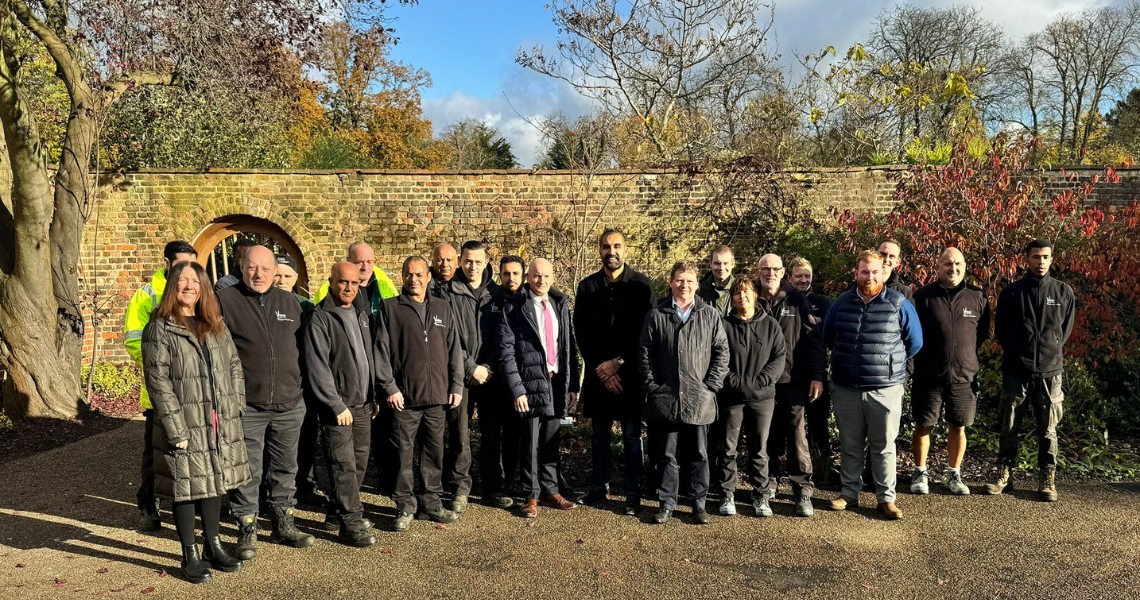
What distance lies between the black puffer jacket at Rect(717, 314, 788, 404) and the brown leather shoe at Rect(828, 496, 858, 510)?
2.88ft

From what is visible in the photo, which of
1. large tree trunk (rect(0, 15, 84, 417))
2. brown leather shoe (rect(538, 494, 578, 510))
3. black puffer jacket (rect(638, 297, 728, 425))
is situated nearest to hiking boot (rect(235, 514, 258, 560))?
brown leather shoe (rect(538, 494, 578, 510))

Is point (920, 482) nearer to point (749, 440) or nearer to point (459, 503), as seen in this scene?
point (749, 440)

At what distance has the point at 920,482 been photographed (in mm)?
5348

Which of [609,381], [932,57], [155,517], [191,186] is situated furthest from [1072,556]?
[932,57]

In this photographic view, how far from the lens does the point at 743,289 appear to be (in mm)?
5078

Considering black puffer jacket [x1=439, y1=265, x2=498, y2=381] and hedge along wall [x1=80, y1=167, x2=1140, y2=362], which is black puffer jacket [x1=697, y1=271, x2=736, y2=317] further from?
hedge along wall [x1=80, y1=167, x2=1140, y2=362]

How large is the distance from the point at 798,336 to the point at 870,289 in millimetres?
600

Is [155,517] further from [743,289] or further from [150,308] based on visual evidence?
[743,289]

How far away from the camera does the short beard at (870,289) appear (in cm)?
498

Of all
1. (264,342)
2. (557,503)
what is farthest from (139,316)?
(557,503)

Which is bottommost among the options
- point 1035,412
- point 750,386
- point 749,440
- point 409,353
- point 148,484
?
point 148,484

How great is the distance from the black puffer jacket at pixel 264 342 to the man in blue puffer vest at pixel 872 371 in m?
3.74

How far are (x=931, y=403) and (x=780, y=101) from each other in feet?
37.8

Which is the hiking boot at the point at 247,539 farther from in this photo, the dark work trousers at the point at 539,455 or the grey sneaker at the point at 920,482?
the grey sneaker at the point at 920,482
